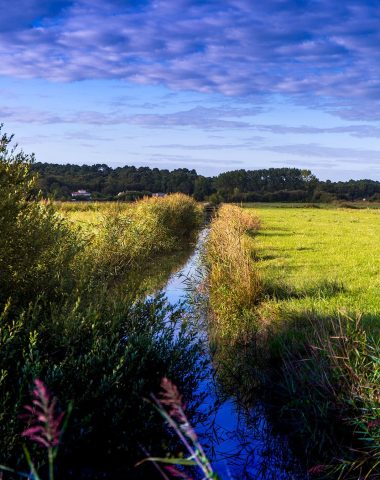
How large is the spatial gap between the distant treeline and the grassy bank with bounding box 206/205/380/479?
2740cm

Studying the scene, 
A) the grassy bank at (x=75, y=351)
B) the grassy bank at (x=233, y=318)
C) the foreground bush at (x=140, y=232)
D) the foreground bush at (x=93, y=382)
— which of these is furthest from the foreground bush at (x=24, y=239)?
the foreground bush at (x=140, y=232)

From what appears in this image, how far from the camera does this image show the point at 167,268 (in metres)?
21.4

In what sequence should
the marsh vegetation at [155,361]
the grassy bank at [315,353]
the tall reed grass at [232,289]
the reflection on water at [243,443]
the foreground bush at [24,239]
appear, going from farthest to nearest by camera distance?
1. the tall reed grass at [232,289]
2. the foreground bush at [24,239]
3. the reflection on water at [243,443]
4. the grassy bank at [315,353]
5. the marsh vegetation at [155,361]

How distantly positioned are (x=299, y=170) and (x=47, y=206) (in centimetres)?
10921

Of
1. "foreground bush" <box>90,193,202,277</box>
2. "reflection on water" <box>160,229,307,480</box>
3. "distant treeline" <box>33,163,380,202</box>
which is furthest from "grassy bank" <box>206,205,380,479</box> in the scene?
"distant treeline" <box>33,163,380,202</box>

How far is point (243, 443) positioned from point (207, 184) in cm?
7860

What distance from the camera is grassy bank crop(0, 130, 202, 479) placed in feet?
16.9

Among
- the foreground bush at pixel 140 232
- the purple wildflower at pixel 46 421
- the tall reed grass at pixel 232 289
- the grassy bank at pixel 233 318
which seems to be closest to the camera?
the purple wildflower at pixel 46 421

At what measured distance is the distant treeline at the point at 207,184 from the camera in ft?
199

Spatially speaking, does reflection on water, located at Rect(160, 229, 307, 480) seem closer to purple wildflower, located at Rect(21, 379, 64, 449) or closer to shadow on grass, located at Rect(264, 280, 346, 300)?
purple wildflower, located at Rect(21, 379, 64, 449)

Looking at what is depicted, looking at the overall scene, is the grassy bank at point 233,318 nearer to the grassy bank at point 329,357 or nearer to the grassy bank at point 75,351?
the grassy bank at point 329,357

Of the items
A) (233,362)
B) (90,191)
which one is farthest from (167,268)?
(90,191)

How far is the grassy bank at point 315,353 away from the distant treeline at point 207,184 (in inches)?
1079

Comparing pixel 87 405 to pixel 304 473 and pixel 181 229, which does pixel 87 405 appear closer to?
pixel 304 473
